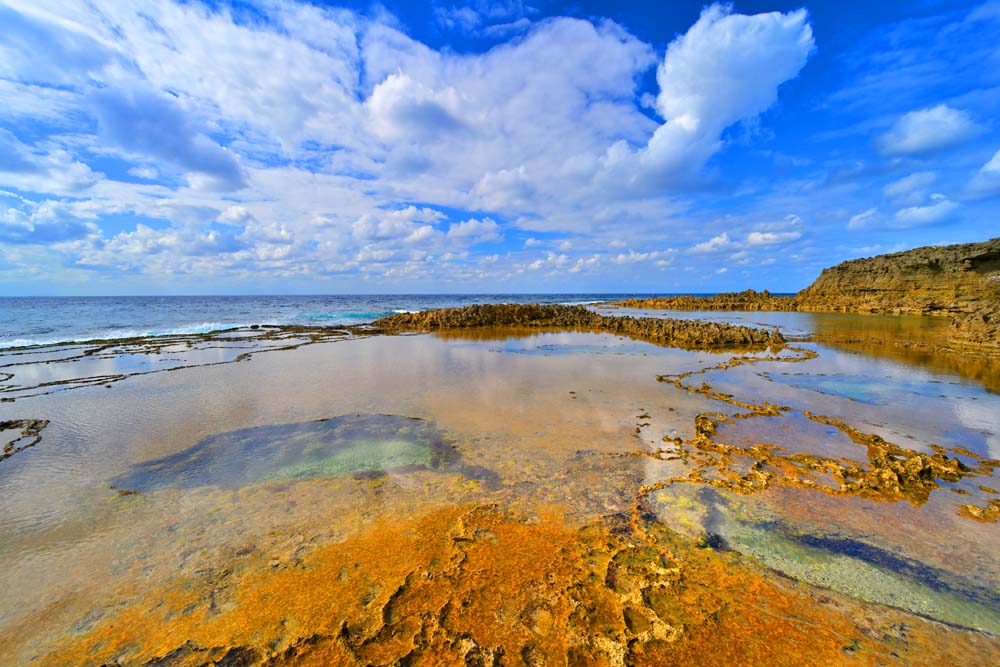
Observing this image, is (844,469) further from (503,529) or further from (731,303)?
(731,303)

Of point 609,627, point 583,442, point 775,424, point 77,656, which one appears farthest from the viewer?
point 775,424

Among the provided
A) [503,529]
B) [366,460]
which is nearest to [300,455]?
[366,460]

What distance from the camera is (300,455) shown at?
621cm

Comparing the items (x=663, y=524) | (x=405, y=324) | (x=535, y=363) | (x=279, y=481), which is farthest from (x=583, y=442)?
(x=405, y=324)

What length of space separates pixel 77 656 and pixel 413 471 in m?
3.40

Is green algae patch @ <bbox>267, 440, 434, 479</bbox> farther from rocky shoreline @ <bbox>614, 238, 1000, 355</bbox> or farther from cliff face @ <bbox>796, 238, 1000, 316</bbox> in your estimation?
cliff face @ <bbox>796, 238, 1000, 316</bbox>

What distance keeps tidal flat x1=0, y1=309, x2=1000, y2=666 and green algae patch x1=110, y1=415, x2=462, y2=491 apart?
49 millimetres

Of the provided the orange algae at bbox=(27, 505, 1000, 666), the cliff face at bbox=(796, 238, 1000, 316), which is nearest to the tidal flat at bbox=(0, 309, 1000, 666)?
the orange algae at bbox=(27, 505, 1000, 666)

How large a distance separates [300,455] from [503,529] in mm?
3891

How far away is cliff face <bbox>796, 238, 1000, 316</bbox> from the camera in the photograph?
31609mm

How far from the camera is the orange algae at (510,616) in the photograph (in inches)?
106

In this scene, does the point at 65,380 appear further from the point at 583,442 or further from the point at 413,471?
the point at 583,442

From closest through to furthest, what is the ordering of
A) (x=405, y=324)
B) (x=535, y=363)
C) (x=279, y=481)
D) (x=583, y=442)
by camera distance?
1. (x=279, y=481)
2. (x=583, y=442)
3. (x=535, y=363)
4. (x=405, y=324)

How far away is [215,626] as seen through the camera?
9.70ft
